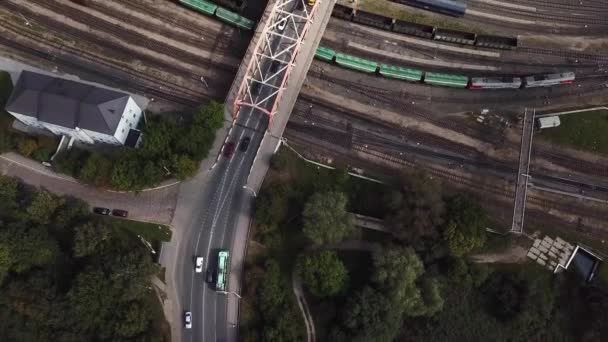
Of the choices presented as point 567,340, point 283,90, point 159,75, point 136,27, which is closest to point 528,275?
point 567,340

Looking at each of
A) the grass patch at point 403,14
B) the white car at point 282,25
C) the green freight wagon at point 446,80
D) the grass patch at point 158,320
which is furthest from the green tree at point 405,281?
the grass patch at point 403,14

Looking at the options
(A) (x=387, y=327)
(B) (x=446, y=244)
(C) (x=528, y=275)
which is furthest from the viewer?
(C) (x=528, y=275)

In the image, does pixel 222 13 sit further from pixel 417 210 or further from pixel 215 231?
pixel 417 210

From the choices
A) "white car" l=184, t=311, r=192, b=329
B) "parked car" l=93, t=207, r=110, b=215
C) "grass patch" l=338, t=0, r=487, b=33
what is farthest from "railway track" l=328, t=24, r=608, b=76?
"white car" l=184, t=311, r=192, b=329

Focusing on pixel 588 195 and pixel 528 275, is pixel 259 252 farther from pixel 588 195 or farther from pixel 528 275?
pixel 588 195

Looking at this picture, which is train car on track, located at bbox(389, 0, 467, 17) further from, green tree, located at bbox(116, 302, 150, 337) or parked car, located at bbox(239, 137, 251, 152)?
green tree, located at bbox(116, 302, 150, 337)

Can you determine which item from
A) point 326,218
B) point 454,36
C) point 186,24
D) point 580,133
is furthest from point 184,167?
point 580,133

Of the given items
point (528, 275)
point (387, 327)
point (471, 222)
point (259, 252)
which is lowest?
point (387, 327)

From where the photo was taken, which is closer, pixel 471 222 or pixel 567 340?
pixel 471 222
